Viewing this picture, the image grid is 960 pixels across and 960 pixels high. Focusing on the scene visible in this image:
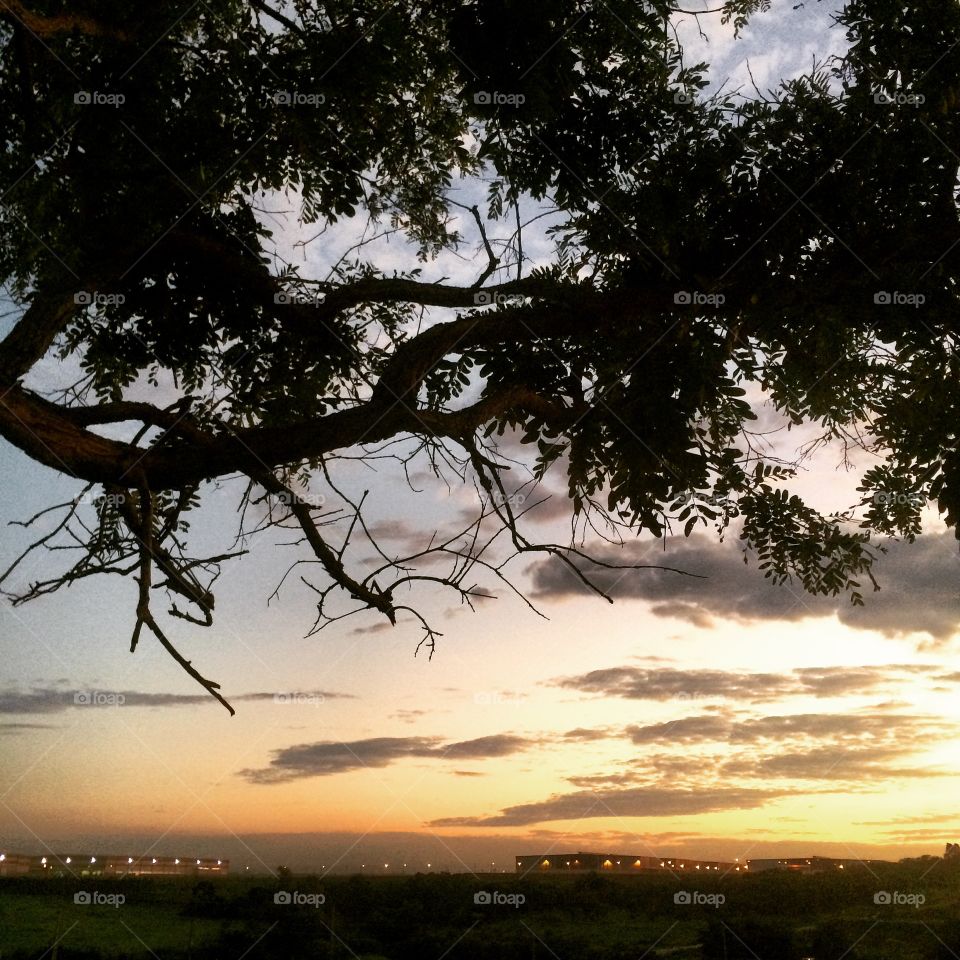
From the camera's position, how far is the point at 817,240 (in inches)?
183

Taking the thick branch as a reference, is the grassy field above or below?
below

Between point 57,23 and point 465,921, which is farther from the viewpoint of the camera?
point 465,921

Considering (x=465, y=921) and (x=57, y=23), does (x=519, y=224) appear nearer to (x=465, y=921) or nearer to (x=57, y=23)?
(x=57, y=23)

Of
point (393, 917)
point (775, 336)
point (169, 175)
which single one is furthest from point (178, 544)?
point (393, 917)

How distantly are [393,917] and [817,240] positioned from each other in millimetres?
21409

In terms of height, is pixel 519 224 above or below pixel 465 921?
above

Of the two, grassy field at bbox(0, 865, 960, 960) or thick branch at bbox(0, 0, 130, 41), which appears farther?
grassy field at bbox(0, 865, 960, 960)

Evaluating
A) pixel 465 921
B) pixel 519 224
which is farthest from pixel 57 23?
pixel 465 921

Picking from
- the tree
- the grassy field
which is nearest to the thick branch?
the tree

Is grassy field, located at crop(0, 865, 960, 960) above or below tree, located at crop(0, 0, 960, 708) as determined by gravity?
below

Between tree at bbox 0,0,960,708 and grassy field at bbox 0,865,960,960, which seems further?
grassy field at bbox 0,865,960,960

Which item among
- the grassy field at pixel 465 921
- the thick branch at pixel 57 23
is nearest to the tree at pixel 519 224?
the thick branch at pixel 57 23

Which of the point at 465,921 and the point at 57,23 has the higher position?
the point at 57,23

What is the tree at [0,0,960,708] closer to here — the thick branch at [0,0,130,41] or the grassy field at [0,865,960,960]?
the thick branch at [0,0,130,41]
